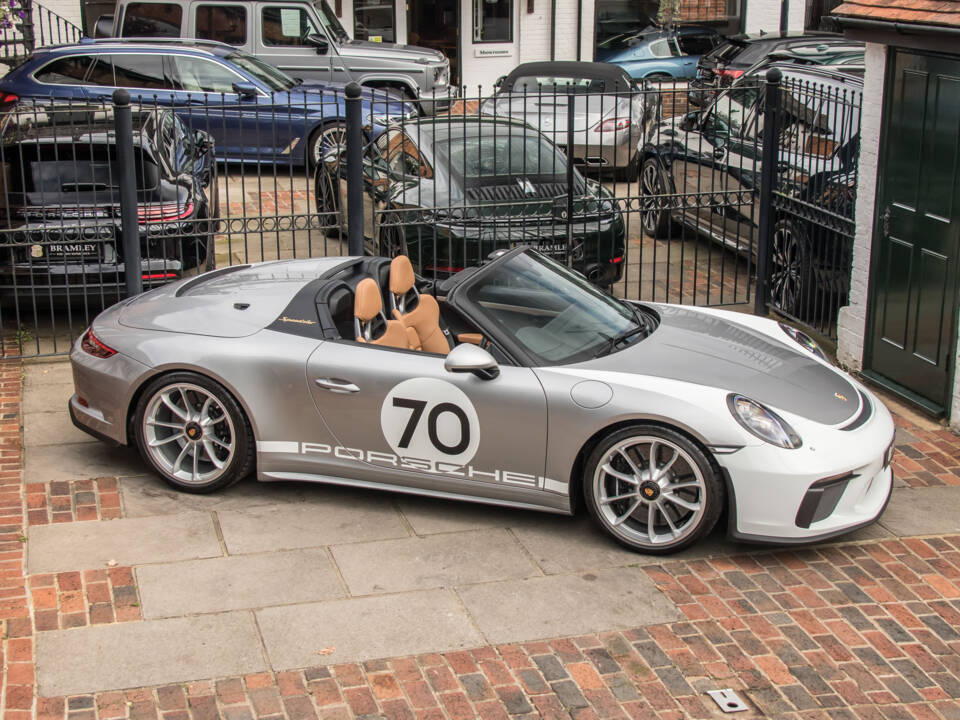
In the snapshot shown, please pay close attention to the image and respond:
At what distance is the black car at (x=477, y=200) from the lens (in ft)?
31.6

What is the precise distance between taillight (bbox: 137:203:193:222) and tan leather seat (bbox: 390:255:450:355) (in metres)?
2.96

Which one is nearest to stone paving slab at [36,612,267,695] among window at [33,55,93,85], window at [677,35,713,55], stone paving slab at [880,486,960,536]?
stone paving slab at [880,486,960,536]

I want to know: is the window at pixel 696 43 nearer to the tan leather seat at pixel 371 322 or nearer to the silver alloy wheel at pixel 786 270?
the silver alloy wheel at pixel 786 270

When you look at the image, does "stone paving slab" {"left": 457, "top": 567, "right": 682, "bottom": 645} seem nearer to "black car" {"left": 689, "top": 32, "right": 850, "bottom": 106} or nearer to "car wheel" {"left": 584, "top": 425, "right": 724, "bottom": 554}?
"car wheel" {"left": 584, "top": 425, "right": 724, "bottom": 554}

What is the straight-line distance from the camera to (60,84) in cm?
1454

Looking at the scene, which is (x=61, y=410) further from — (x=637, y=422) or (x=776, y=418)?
(x=776, y=418)

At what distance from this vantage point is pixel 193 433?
21.1 feet

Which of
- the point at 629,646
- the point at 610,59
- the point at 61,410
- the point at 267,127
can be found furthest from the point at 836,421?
the point at 610,59

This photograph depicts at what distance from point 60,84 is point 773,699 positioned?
1262 cm

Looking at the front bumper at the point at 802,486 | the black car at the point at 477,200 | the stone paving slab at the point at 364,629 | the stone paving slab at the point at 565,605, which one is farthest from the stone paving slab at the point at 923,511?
the black car at the point at 477,200

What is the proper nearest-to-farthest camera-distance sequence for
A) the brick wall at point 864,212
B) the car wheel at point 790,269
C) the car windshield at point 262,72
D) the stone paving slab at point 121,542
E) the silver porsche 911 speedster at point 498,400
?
the silver porsche 911 speedster at point 498,400
the stone paving slab at point 121,542
the brick wall at point 864,212
the car wheel at point 790,269
the car windshield at point 262,72

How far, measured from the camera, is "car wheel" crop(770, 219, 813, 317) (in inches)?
382

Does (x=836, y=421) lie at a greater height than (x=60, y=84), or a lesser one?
lesser

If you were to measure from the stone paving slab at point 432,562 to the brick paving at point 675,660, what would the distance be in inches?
24.4
